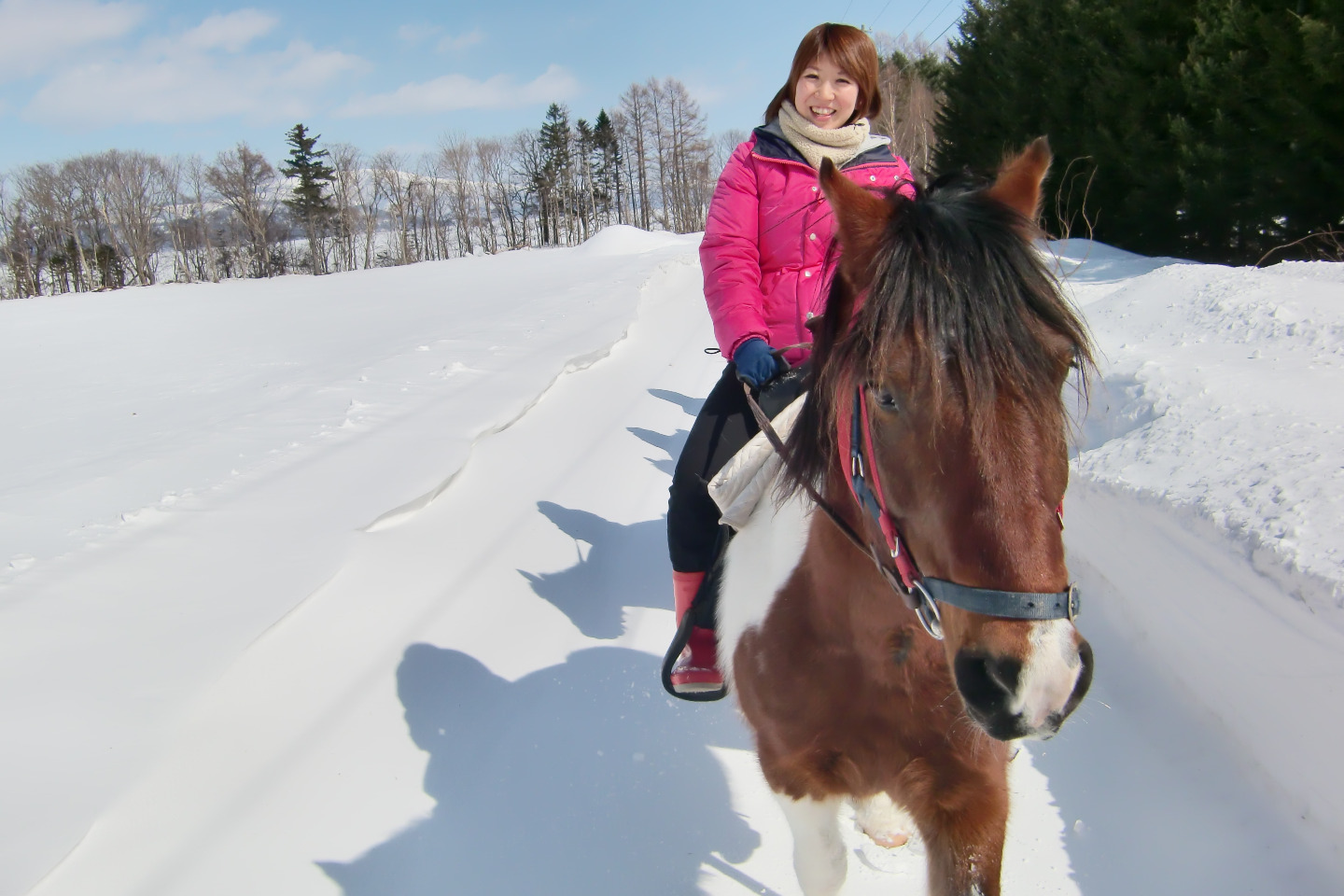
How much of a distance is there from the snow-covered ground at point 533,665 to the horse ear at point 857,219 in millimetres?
1692

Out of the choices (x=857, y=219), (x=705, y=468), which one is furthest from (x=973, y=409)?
(x=705, y=468)

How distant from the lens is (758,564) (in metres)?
2.02

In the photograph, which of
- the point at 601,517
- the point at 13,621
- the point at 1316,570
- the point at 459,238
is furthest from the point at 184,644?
the point at 459,238

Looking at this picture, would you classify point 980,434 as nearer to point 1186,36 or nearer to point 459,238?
point 1186,36

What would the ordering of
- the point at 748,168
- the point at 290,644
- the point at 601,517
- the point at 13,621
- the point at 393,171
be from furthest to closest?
the point at 393,171 → the point at 601,517 → the point at 290,644 → the point at 13,621 → the point at 748,168

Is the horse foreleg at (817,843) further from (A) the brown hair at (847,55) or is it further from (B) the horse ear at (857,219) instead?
(A) the brown hair at (847,55)

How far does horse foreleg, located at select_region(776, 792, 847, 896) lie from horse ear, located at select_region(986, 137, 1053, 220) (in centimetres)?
143

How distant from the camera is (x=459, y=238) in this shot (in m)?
59.1

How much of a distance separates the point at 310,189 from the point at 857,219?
57.5 meters

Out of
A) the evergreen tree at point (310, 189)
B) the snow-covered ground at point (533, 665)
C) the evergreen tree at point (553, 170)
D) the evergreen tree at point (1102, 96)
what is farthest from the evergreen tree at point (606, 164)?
the snow-covered ground at point (533, 665)

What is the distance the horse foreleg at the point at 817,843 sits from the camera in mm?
1832

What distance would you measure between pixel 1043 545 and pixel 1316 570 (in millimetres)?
1527

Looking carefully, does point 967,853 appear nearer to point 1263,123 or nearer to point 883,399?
point 883,399

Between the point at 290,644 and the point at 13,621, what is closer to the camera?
the point at 13,621
